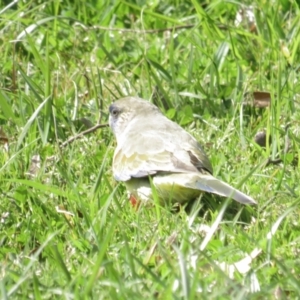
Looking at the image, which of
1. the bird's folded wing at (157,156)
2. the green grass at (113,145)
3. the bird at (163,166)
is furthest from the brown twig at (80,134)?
the bird's folded wing at (157,156)

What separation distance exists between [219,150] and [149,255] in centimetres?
184

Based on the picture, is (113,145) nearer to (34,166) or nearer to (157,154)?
(34,166)

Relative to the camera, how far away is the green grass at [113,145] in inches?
158

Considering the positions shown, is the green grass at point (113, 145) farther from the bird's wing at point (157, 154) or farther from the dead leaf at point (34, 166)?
the bird's wing at point (157, 154)

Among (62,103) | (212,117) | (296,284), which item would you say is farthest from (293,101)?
(296,284)

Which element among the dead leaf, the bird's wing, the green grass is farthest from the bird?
the dead leaf

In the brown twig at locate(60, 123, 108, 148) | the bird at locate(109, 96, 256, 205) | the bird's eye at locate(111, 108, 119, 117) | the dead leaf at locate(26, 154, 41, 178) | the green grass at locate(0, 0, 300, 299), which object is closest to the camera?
the green grass at locate(0, 0, 300, 299)

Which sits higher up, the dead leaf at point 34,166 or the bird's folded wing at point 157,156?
the bird's folded wing at point 157,156

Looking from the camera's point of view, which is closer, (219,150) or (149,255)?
(149,255)

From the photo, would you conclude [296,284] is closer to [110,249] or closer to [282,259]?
[282,259]

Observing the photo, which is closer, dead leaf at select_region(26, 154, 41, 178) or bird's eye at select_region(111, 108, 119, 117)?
dead leaf at select_region(26, 154, 41, 178)

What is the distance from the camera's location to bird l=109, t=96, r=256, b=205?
5.05 m

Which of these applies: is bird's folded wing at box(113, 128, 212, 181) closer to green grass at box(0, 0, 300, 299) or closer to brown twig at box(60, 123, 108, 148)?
green grass at box(0, 0, 300, 299)

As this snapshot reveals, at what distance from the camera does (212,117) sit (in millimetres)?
6445
